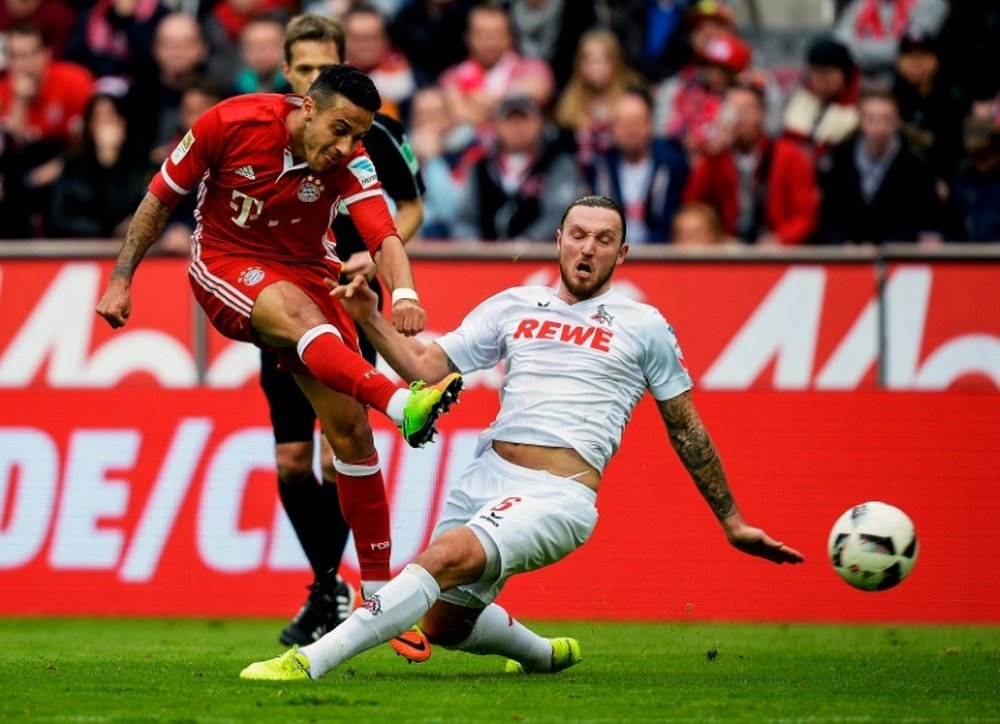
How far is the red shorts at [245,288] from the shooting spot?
27.7 ft

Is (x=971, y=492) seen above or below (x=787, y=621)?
above

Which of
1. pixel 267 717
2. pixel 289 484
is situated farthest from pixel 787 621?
pixel 267 717

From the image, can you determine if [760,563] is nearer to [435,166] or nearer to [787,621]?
[787,621]

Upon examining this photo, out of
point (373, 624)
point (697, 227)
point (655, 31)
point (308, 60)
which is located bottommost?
point (373, 624)

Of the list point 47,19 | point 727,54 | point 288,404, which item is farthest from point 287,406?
point 47,19

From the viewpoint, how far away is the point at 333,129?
8164 mm

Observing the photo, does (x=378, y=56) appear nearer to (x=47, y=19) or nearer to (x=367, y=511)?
(x=47, y=19)

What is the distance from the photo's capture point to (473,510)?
26.3 feet

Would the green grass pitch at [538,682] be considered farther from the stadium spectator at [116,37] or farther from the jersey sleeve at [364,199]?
the stadium spectator at [116,37]

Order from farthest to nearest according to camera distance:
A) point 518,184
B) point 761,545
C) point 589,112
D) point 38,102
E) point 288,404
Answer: point 38,102 < point 589,112 < point 518,184 < point 288,404 < point 761,545

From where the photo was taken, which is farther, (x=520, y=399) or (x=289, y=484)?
(x=289, y=484)

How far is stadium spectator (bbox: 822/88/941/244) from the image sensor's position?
1431cm

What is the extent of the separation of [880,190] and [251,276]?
286 inches

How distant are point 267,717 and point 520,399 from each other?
208 centimetres
